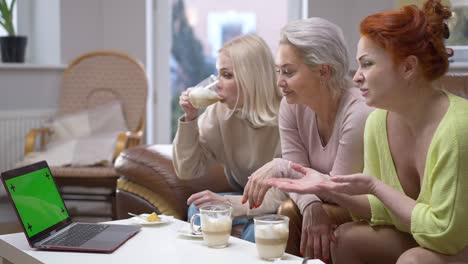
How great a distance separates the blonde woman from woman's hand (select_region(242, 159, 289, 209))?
12.7 inches

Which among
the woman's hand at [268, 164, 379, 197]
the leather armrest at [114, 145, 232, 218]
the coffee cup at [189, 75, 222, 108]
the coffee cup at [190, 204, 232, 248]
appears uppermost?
the coffee cup at [189, 75, 222, 108]

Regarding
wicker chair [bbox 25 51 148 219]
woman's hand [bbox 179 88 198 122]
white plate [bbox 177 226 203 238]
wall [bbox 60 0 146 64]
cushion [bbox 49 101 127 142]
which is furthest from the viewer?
wall [bbox 60 0 146 64]

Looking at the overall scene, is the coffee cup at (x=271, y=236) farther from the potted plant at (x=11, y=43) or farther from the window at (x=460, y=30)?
the potted plant at (x=11, y=43)

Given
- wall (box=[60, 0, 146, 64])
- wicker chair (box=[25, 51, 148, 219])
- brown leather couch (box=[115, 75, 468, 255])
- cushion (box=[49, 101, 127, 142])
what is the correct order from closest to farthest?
brown leather couch (box=[115, 75, 468, 255]) < cushion (box=[49, 101, 127, 142]) < wicker chair (box=[25, 51, 148, 219]) < wall (box=[60, 0, 146, 64])

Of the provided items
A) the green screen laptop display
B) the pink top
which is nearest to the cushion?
the pink top

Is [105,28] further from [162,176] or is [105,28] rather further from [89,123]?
[162,176]

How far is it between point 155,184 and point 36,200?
3.10 feet

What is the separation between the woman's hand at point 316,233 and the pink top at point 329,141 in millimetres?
48

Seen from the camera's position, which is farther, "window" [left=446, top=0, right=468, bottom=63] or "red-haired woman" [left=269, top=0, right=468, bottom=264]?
"window" [left=446, top=0, right=468, bottom=63]

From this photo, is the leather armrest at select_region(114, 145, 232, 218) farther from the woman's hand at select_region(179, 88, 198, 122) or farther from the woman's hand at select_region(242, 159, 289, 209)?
the woman's hand at select_region(242, 159, 289, 209)

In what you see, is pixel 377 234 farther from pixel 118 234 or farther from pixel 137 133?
pixel 137 133

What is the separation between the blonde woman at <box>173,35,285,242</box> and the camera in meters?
2.59

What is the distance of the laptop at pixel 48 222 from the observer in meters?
1.87

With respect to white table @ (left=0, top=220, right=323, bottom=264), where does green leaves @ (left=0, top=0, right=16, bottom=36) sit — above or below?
above
